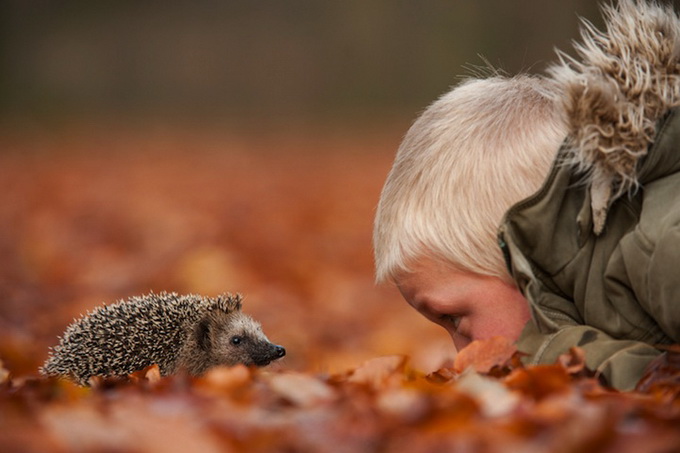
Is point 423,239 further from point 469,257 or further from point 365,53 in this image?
point 365,53

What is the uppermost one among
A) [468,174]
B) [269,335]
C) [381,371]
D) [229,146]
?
[229,146]

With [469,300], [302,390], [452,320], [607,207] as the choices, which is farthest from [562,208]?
[302,390]

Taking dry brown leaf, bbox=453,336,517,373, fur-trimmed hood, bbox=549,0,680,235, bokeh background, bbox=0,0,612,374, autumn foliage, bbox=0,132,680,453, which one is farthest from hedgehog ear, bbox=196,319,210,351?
fur-trimmed hood, bbox=549,0,680,235

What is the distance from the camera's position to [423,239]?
13.4ft

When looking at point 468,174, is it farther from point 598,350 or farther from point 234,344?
point 234,344

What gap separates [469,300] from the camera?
402cm

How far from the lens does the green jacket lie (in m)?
3.57

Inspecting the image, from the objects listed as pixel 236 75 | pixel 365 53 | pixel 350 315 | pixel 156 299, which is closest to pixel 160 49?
pixel 236 75

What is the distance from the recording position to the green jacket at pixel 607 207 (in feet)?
11.7

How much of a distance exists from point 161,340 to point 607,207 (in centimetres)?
216

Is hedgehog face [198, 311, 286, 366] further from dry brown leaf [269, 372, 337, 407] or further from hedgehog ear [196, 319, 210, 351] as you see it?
dry brown leaf [269, 372, 337, 407]

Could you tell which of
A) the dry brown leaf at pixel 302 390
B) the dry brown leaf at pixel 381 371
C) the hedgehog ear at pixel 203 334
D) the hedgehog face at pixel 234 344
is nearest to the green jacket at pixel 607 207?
the dry brown leaf at pixel 381 371

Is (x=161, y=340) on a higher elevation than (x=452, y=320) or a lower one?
higher

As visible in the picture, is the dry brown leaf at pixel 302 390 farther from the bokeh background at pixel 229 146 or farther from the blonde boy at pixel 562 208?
the bokeh background at pixel 229 146
